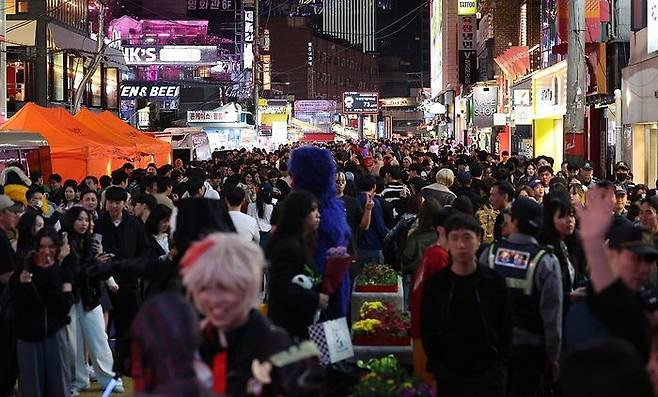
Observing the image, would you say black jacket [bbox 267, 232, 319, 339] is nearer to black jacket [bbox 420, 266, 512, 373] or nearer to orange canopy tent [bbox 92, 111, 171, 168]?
black jacket [bbox 420, 266, 512, 373]

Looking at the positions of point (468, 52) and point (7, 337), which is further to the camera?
point (468, 52)

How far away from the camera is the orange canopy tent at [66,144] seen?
25500mm

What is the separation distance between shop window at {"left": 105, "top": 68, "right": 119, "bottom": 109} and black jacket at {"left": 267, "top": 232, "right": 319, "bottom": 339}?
48.1 metres

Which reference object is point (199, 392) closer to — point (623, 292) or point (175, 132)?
point (623, 292)

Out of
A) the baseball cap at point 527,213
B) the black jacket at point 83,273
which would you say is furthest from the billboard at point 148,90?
the baseball cap at point 527,213

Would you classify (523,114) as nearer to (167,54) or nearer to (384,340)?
(384,340)

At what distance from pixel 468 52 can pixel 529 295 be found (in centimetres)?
6824

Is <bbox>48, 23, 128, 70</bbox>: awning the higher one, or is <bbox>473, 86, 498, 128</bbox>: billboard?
<bbox>48, 23, 128, 70</bbox>: awning

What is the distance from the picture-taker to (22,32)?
4334 cm

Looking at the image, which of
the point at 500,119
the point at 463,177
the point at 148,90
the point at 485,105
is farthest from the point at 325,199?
the point at 148,90

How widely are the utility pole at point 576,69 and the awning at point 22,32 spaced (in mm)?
26686

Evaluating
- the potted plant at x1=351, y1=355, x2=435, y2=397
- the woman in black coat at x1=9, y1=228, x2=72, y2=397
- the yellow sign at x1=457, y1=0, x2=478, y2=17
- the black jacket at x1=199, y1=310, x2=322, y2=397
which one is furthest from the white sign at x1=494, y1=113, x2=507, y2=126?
the black jacket at x1=199, y1=310, x2=322, y2=397

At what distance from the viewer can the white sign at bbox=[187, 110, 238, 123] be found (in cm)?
5223

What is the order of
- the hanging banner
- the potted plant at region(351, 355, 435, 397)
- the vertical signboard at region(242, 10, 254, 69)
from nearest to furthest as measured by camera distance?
the potted plant at region(351, 355, 435, 397) < the hanging banner < the vertical signboard at region(242, 10, 254, 69)
